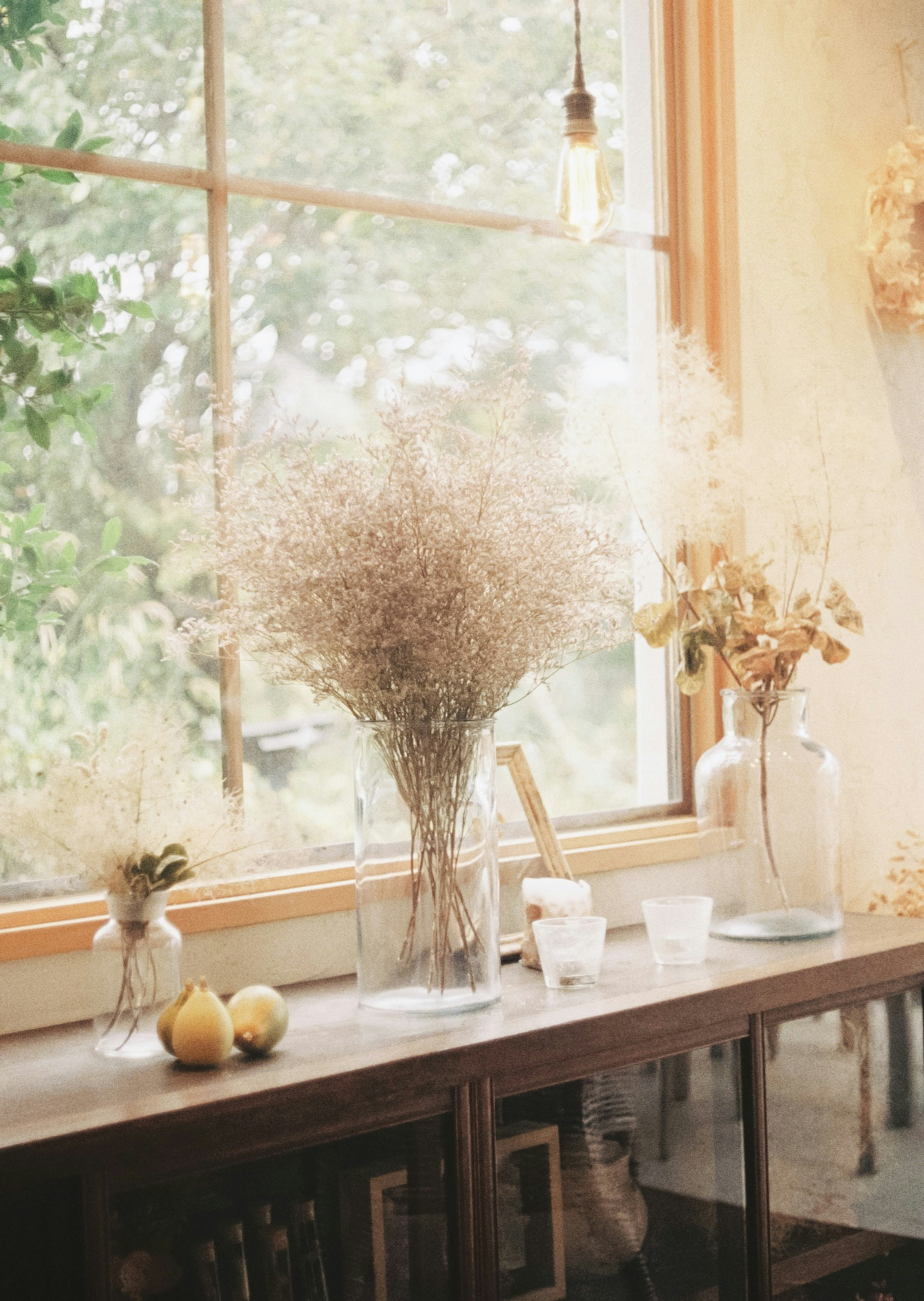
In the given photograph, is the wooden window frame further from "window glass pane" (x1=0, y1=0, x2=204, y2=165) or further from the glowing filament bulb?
the glowing filament bulb

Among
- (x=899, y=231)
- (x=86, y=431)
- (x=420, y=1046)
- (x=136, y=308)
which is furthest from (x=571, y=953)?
(x=899, y=231)

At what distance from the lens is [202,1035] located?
1442mm

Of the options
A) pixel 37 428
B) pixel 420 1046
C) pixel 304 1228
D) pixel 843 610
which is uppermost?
pixel 37 428

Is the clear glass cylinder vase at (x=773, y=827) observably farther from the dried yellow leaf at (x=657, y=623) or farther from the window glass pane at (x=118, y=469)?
the window glass pane at (x=118, y=469)

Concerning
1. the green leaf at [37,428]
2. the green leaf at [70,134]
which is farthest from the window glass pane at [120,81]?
the green leaf at [37,428]

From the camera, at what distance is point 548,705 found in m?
2.36

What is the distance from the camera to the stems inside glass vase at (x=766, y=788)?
210 cm

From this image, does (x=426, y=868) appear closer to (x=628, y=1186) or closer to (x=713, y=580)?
(x=628, y=1186)

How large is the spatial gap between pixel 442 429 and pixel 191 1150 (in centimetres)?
102

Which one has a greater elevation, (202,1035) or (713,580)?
(713,580)

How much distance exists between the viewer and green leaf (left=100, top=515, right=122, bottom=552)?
1.90 m

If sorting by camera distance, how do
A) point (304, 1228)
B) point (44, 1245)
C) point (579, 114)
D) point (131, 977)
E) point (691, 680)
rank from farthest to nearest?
point (691, 680) → point (579, 114) → point (131, 977) → point (304, 1228) → point (44, 1245)

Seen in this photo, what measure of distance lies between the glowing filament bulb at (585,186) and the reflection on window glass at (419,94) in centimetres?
30

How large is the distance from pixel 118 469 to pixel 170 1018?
2.66 feet
